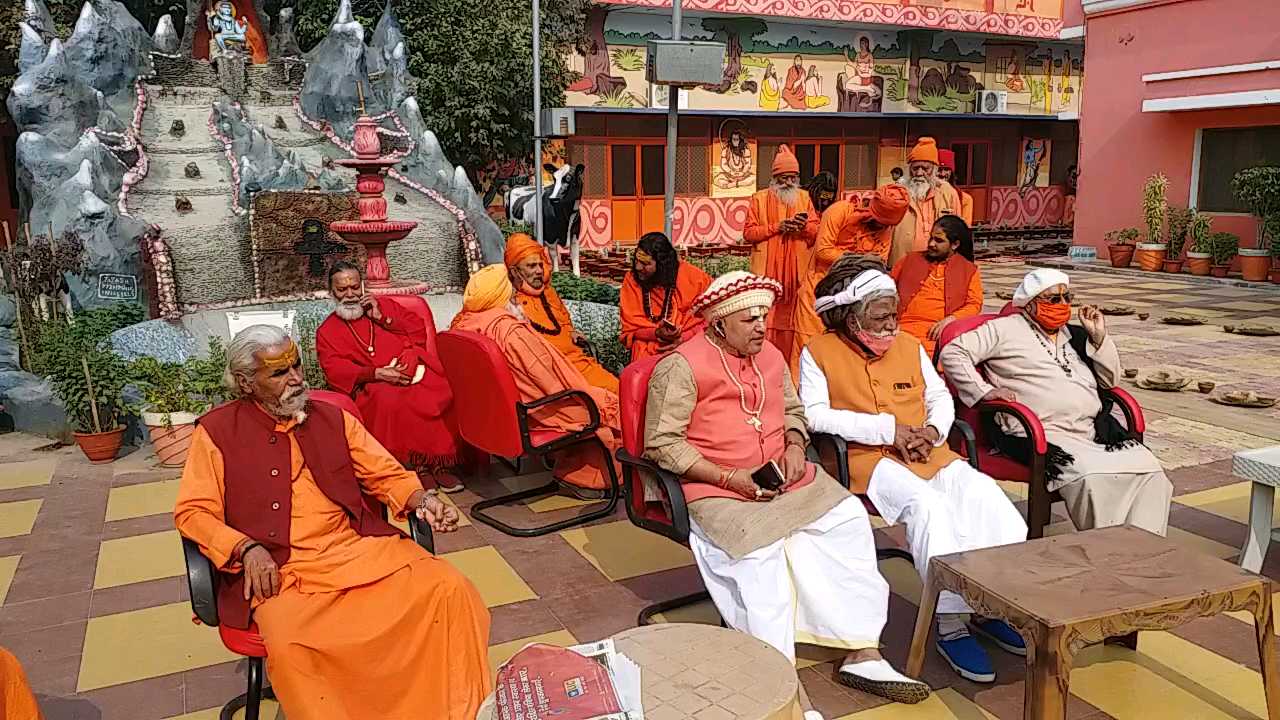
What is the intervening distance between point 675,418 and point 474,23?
15.0m

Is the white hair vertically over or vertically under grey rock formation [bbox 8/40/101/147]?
under

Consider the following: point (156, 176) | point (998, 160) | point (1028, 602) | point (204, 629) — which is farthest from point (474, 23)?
point (1028, 602)

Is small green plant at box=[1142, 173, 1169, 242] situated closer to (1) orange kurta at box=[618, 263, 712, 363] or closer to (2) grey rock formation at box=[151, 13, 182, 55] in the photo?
(1) orange kurta at box=[618, 263, 712, 363]

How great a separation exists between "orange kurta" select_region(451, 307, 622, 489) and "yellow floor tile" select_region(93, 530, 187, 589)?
1.75 meters

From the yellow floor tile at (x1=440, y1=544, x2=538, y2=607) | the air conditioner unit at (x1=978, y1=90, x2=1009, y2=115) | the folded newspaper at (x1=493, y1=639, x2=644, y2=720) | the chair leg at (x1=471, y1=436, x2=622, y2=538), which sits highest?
the air conditioner unit at (x1=978, y1=90, x2=1009, y2=115)

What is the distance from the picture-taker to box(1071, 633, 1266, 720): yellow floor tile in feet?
10.4

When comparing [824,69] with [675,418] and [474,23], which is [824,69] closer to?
[474,23]

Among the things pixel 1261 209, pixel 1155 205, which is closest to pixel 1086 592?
pixel 1261 209

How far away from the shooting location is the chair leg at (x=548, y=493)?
4766 millimetres

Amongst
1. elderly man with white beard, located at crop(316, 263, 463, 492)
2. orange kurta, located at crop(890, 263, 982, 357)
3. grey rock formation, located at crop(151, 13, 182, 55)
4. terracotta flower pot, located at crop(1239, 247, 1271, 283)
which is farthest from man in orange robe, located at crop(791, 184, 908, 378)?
grey rock formation, located at crop(151, 13, 182, 55)

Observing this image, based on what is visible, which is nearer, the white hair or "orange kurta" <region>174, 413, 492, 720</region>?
"orange kurta" <region>174, 413, 492, 720</region>

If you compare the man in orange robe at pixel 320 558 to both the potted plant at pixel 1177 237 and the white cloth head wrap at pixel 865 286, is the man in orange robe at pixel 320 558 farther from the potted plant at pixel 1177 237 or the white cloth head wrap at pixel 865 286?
the potted plant at pixel 1177 237

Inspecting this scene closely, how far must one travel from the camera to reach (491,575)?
14.1 feet

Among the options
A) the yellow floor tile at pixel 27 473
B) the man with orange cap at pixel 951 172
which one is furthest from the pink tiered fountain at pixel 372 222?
the man with orange cap at pixel 951 172
